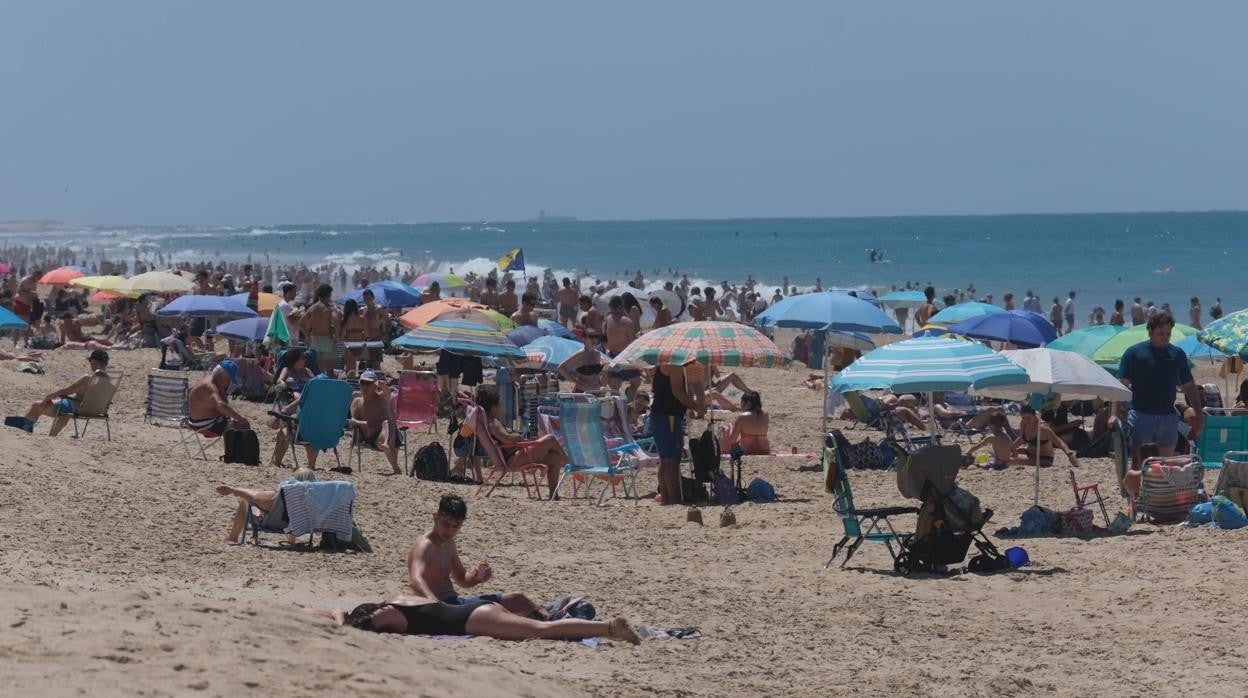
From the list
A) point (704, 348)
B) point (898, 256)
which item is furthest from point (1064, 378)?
point (898, 256)

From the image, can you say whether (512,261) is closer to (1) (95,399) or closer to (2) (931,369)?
(1) (95,399)

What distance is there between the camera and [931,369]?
975 centimetres

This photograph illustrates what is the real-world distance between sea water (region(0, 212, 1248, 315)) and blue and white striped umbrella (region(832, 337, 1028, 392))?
28.4 metres

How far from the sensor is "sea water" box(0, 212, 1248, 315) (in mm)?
55219

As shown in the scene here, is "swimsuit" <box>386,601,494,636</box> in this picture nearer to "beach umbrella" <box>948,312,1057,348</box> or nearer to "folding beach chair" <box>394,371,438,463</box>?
"folding beach chair" <box>394,371,438,463</box>

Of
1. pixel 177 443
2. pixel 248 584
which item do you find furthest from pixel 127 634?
pixel 177 443

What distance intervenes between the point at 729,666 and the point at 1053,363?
4.33 metres

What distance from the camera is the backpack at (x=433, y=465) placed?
38.0ft

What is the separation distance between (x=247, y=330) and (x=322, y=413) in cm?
620

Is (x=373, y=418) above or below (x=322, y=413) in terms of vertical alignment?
below

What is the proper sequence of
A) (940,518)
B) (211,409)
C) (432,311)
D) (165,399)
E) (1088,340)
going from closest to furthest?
(940,518) < (211,409) < (165,399) < (1088,340) < (432,311)

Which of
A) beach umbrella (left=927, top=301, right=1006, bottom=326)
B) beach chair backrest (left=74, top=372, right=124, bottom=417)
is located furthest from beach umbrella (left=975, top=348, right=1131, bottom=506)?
beach umbrella (left=927, top=301, right=1006, bottom=326)

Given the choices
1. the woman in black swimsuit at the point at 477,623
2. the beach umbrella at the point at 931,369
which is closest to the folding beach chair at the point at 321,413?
the beach umbrella at the point at 931,369

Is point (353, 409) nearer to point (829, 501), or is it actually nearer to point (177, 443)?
point (177, 443)
